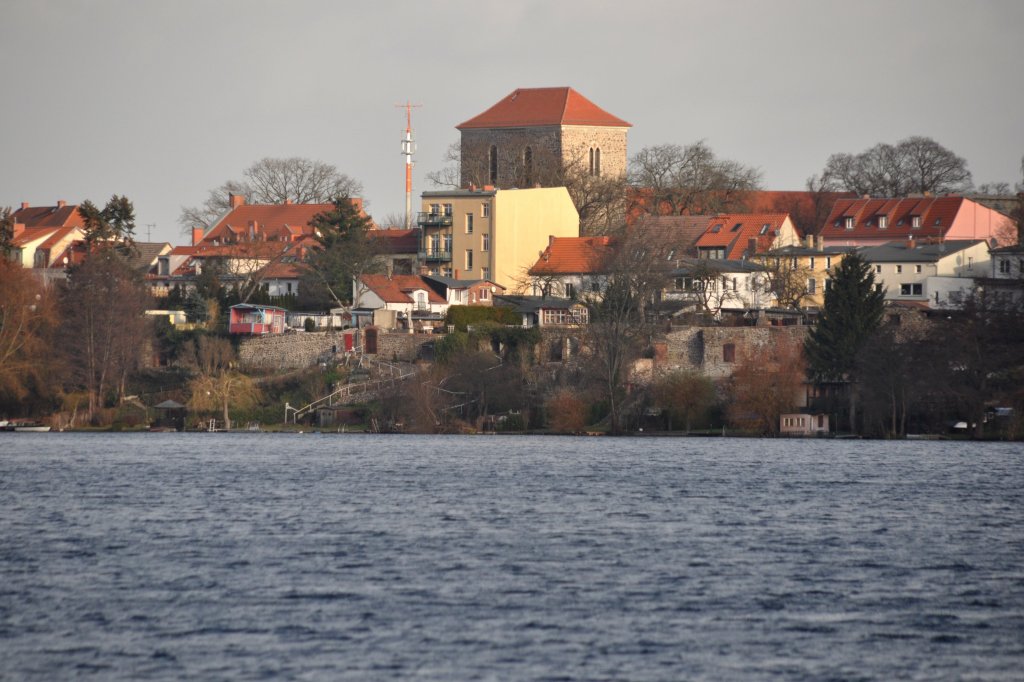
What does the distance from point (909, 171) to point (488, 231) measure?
3315cm

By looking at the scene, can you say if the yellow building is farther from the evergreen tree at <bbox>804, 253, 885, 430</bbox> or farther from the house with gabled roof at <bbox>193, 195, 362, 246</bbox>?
the evergreen tree at <bbox>804, 253, 885, 430</bbox>

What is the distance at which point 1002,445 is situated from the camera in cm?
5300

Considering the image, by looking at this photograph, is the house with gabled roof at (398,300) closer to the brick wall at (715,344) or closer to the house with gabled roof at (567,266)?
the house with gabled roof at (567,266)

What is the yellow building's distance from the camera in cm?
8131

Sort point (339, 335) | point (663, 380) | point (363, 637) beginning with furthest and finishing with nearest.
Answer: point (339, 335)
point (663, 380)
point (363, 637)

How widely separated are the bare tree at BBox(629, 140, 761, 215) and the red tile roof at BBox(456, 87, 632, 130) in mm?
3669

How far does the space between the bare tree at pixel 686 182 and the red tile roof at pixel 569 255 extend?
16239mm

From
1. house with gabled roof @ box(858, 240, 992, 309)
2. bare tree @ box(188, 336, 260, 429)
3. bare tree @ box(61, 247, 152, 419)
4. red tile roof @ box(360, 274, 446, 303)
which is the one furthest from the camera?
house with gabled roof @ box(858, 240, 992, 309)

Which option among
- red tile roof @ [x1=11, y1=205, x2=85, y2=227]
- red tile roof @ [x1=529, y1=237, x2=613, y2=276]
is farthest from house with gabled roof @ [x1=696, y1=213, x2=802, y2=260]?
red tile roof @ [x1=11, y1=205, x2=85, y2=227]

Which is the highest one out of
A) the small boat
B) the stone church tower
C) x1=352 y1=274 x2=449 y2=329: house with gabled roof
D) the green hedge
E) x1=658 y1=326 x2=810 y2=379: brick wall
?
the stone church tower

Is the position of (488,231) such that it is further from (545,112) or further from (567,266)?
(545,112)

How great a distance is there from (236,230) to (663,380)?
134 ft

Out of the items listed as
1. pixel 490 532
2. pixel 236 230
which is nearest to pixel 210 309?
pixel 236 230

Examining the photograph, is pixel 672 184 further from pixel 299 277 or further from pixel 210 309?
pixel 210 309
